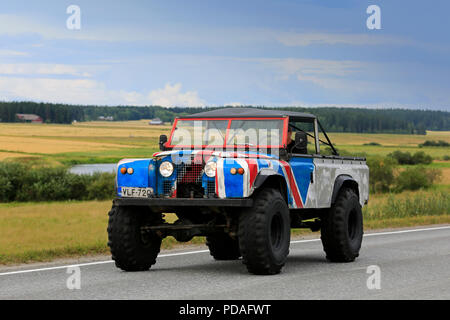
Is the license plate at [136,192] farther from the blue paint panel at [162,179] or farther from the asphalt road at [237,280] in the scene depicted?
the asphalt road at [237,280]

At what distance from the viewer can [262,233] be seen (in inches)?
432

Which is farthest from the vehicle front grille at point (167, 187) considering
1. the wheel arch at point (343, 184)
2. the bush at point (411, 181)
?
→ the bush at point (411, 181)

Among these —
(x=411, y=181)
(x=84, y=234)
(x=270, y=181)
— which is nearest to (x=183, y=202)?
(x=270, y=181)

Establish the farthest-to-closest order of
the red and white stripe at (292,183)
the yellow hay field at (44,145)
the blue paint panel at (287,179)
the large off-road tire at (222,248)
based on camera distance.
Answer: the yellow hay field at (44,145) < the large off-road tire at (222,248) < the red and white stripe at (292,183) < the blue paint panel at (287,179)

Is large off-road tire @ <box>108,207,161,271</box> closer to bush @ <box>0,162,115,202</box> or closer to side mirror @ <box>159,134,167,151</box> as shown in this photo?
side mirror @ <box>159,134,167,151</box>

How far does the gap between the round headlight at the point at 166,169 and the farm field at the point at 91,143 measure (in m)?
66.6

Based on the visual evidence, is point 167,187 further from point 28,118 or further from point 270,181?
point 28,118

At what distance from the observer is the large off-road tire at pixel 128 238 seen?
38.7 ft

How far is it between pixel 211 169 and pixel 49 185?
5780cm

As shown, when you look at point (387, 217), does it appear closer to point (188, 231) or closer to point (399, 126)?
point (188, 231)

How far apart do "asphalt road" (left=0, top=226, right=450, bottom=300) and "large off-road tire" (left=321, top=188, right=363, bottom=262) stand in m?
0.23
